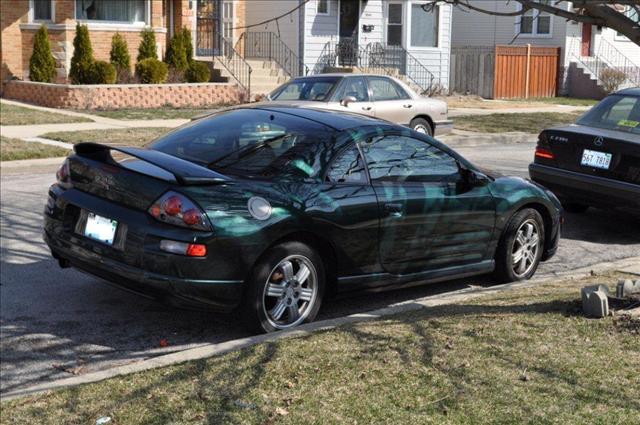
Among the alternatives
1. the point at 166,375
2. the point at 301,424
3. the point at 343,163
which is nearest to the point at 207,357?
the point at 166,375

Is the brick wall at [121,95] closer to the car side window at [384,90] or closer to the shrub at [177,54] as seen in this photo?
the shrub at [177,54]

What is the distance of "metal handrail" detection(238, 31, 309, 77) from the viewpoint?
1250 inches

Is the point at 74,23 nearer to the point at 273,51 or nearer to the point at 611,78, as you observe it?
the point at 273,51

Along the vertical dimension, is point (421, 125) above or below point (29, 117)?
above

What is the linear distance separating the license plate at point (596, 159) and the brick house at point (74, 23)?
61.3 feet

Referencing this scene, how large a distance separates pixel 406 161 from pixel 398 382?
2655 millimetres

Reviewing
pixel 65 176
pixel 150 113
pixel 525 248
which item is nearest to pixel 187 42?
pixel 150 113

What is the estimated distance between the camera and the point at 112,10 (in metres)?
27.2

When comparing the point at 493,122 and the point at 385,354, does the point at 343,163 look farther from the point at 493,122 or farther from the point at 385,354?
the point at 493,122

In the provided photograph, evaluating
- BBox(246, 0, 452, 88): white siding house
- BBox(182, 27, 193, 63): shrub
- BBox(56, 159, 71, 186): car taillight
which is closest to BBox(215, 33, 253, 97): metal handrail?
BBox(182, 27, 193, 63): shrub

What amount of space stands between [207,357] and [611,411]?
2.22 m

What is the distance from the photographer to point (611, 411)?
450cm

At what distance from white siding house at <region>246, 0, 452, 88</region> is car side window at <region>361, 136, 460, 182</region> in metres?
24.4

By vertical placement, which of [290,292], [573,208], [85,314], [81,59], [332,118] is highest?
[81,59]
